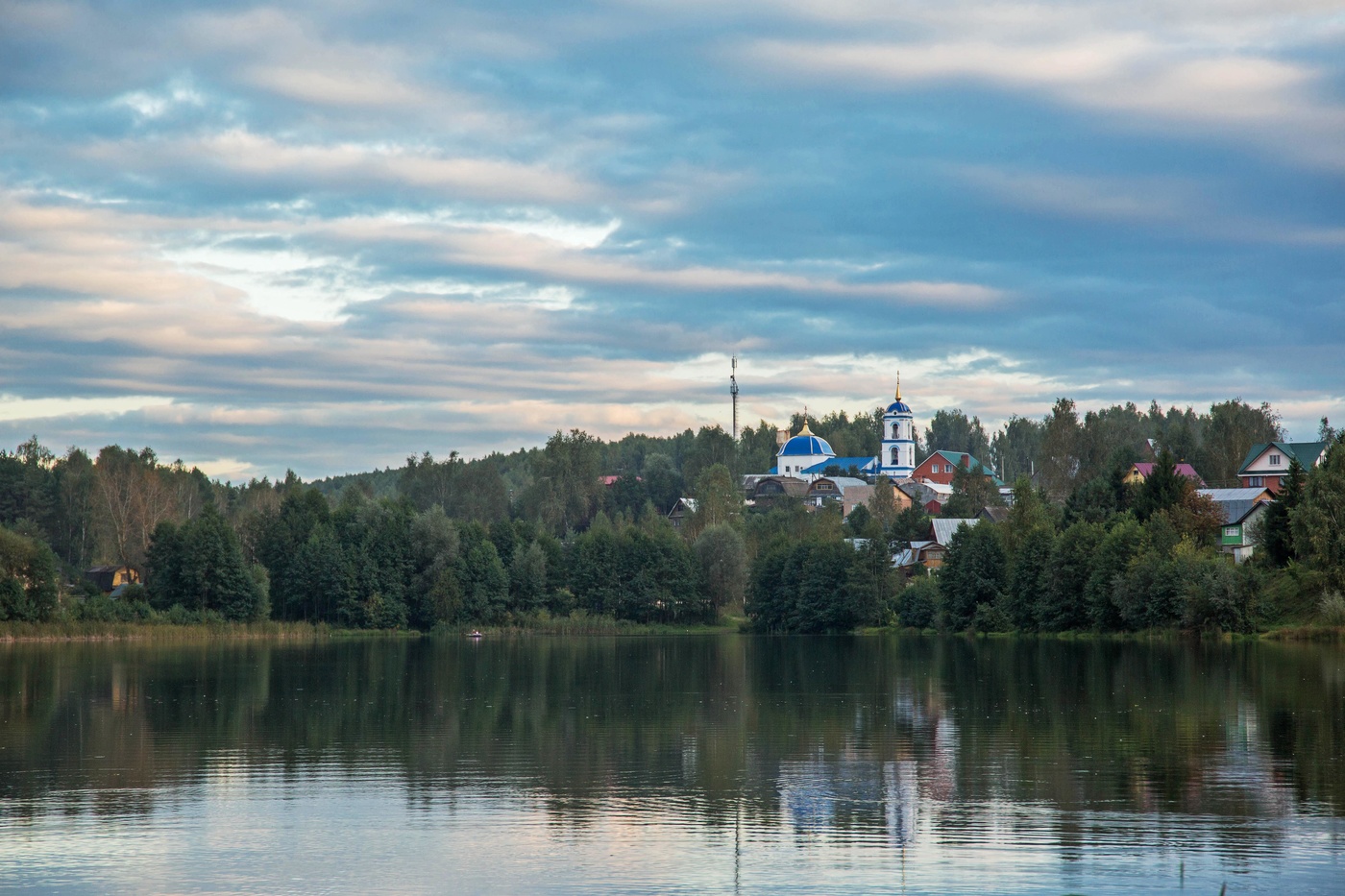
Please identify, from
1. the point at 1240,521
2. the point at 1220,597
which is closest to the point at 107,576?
the point at 1240,521

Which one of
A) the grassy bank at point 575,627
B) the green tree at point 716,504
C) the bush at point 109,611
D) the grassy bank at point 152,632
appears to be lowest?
the grassy bank at point 575,627

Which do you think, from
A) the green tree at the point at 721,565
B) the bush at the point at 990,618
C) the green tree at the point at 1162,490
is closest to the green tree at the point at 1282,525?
the green tree at the point at 1162,490

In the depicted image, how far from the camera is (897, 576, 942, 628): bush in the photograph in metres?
109

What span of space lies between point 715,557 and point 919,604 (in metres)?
25.8

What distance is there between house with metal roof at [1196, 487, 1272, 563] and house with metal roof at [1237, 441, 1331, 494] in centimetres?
1856

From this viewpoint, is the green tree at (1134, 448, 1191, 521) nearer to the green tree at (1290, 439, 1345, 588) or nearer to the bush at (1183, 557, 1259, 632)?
the bush at (1183, 557, 1259, 632)

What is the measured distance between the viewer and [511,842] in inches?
771

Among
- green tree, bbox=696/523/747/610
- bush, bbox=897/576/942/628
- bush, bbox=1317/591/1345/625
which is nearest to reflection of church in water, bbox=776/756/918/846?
bush, bbox=1317/591/1345/625

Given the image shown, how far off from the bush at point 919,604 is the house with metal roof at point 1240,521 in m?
21.3

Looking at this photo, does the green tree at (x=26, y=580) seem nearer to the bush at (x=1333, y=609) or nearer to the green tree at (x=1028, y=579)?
the green tree at (x=1028, y=579)

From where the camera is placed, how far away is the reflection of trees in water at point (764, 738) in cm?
2245

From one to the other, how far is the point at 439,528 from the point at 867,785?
10396 centimetres

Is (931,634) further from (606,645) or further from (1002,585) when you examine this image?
(606,645)

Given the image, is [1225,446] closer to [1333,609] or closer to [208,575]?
[1333,609]
